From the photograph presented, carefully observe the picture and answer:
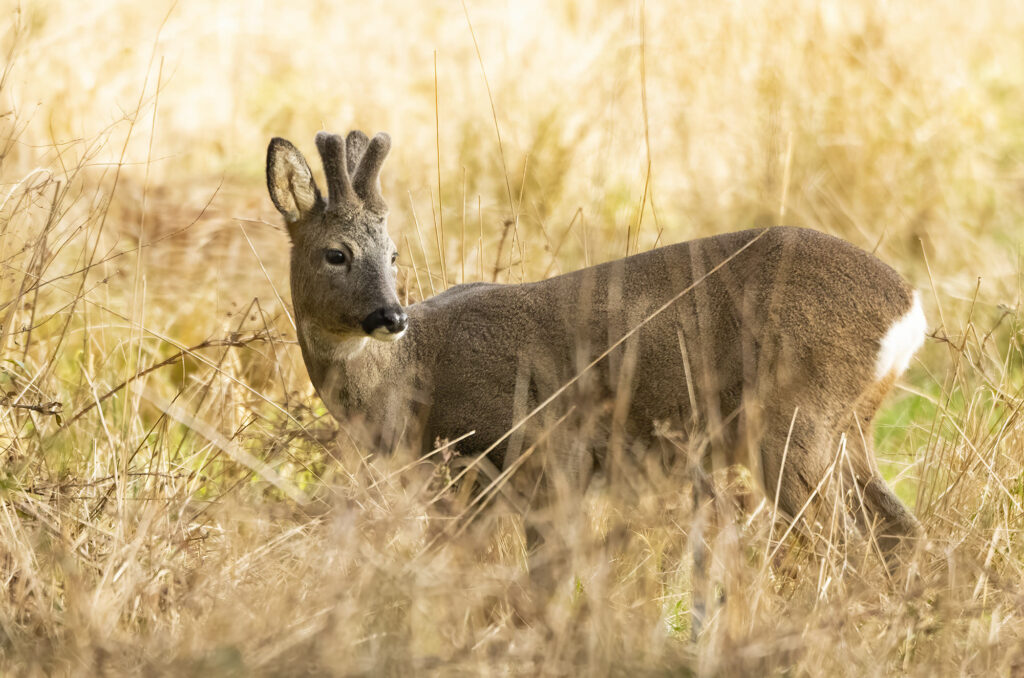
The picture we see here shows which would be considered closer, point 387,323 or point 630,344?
point 387,323

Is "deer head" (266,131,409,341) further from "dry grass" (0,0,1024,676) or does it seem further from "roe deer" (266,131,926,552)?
"dry grass" (0,0,1024,676)

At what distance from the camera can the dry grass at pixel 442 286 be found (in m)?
2.96

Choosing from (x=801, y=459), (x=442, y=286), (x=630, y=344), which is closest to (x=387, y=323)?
(x=630, y=344)

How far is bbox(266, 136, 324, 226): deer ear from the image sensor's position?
A: 4.46 meters

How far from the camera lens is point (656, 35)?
937 centimetres

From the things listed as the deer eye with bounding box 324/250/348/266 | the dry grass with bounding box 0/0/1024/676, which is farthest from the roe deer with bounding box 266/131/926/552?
the dry grass with bounding box 0/0/1024/676

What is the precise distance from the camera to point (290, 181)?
14.8 feet

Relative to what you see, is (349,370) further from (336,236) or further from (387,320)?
(336,236)

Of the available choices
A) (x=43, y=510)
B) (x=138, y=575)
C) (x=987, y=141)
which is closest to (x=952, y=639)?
(x=138, y=575)

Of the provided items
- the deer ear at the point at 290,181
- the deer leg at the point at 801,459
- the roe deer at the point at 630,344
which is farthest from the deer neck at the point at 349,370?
the deer leg at the point at 801,459

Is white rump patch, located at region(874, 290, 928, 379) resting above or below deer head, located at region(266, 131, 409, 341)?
below

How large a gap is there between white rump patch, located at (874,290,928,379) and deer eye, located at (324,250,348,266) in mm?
1804

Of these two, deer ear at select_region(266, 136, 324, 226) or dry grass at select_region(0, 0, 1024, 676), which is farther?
deer ear at select_region(266, 136, 324, 226)

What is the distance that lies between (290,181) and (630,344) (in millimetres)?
1315
